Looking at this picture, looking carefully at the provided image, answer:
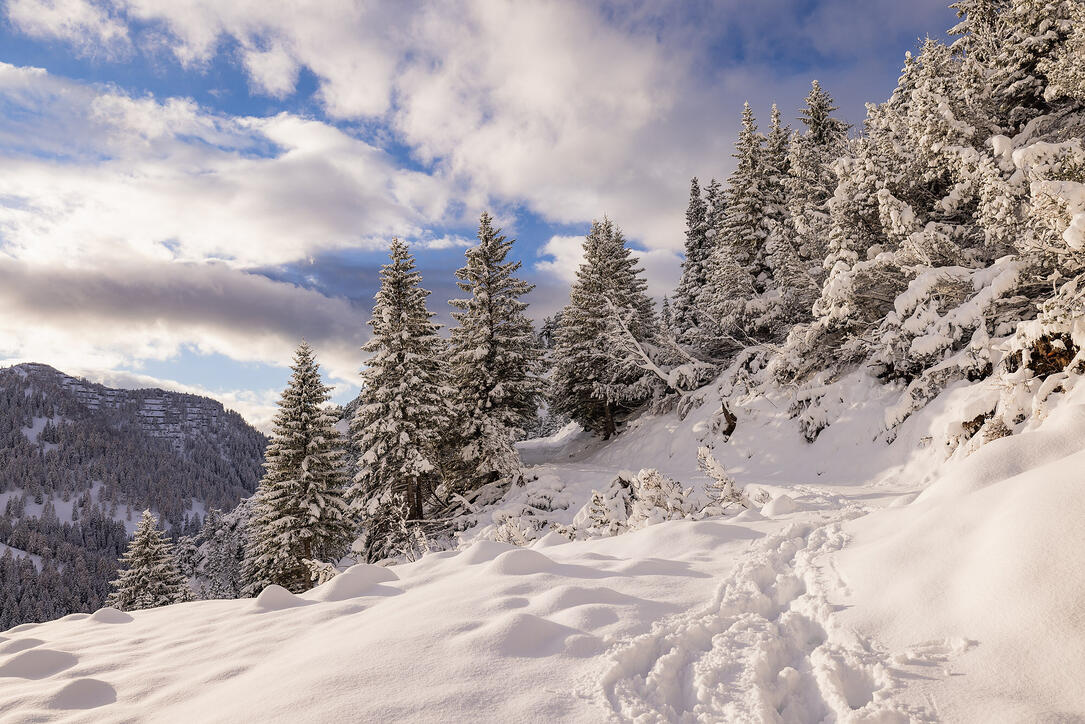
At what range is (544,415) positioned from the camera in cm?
5384

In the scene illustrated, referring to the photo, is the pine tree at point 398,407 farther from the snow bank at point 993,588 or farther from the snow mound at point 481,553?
the snow bank at point 993,588

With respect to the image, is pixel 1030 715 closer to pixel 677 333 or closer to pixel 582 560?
pixel 582 560

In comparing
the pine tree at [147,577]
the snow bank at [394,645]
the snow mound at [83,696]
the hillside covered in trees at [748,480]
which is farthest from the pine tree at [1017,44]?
the pine tree at [147,577]

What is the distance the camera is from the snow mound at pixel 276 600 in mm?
5441

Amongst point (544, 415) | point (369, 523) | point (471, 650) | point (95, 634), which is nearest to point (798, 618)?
point (471, 650)

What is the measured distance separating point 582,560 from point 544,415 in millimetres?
48168

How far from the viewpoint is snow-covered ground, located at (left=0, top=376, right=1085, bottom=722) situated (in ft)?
8.39

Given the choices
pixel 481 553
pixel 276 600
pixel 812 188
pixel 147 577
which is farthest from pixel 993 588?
pixel 147 577

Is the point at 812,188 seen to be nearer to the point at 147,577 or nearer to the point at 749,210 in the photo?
the point at 749,210

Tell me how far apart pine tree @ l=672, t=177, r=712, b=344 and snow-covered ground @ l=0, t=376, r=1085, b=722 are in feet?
86.7

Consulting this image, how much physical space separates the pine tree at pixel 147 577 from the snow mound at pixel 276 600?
23.8m

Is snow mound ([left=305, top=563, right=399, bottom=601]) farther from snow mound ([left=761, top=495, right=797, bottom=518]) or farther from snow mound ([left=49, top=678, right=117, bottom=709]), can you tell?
snow mound ([left=761, top=495, right=797, bottom=518])

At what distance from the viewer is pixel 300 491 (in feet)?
63.6

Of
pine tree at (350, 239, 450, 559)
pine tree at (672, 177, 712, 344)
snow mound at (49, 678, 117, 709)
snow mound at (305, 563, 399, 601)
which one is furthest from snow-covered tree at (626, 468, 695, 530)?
pine tree at (672, 177, 712, 344)
